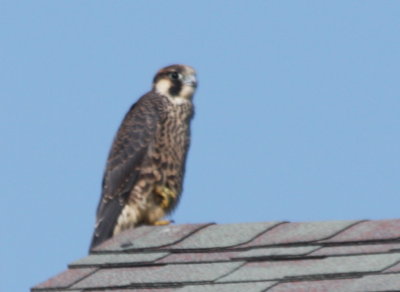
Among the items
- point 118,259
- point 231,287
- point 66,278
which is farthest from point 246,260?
point 66,278

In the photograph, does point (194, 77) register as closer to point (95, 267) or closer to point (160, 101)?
point (160, 101)

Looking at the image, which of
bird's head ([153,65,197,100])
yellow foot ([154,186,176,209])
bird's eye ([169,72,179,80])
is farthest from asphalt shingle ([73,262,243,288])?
bird's eye ([169,72,179,80])

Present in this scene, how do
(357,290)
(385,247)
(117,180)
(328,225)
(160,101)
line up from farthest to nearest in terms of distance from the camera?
(160,101) → (117,180) → (328,225) → (385,247) → (357,290)

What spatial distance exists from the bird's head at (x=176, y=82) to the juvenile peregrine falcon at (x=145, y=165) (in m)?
0.09

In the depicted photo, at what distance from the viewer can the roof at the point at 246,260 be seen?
3.98m

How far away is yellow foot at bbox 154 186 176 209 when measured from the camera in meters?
7.52

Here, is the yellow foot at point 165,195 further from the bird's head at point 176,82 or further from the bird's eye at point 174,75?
the bird's eye at point 174,75

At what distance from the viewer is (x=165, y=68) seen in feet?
28.0

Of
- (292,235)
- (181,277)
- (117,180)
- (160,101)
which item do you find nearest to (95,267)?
(181,277)

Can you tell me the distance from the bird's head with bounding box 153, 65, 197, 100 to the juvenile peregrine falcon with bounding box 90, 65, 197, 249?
0.31 feet

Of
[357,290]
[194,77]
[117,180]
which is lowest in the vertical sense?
[357,290]

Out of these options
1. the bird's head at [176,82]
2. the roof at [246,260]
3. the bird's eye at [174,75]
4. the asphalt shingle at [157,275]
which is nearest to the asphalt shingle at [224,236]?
the roof at [246,260]

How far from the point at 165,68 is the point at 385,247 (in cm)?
454

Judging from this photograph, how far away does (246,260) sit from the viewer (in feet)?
14.0
